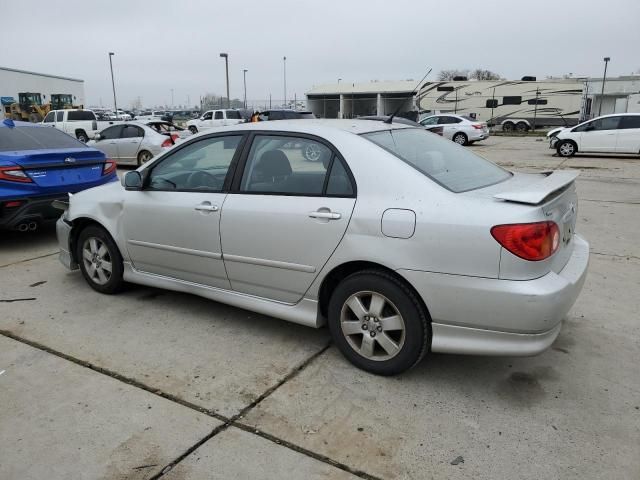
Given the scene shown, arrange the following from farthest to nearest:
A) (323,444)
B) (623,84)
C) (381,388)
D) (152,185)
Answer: (623,84), (152,185), (381,388), (323,444)

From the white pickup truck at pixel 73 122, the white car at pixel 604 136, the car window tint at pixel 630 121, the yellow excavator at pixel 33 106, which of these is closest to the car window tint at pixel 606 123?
the white car at pixel 604 136

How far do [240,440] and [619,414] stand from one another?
207 cm

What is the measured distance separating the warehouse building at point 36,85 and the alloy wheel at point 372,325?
45856 mm

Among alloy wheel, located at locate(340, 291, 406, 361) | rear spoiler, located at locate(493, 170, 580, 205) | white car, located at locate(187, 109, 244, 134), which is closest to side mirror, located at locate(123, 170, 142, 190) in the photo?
alloy wheel, located at locate(340, 291, 406, 361)

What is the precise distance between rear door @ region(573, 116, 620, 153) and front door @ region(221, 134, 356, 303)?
53.9 feet

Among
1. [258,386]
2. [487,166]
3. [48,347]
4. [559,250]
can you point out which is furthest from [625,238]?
[48,347]

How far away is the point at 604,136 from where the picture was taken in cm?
1700

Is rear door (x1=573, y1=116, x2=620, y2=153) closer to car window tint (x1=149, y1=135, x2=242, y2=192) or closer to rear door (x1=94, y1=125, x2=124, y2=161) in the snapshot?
rear door (x1=94, y1=125, x2=124, y2=161)

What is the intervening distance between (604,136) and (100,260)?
55.7ft

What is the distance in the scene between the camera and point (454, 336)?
3.00 m

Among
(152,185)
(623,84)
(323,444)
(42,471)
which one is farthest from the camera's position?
(623,84)

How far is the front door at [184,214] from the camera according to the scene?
3852mm

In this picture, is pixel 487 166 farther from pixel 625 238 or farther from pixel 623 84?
pixel 623 84

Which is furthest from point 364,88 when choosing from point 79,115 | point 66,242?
point 66,242
